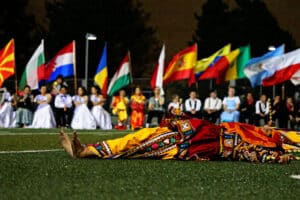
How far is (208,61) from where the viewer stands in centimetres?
3130

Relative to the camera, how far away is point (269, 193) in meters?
5.48

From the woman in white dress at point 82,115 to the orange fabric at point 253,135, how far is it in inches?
726

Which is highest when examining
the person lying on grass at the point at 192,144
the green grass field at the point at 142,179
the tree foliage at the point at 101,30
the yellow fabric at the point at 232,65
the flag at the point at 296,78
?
the tree foliage at the point at 101,30

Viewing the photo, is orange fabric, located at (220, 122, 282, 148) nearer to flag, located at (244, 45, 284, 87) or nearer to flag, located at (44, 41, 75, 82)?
flag, located at (244, 45, 284, 87)

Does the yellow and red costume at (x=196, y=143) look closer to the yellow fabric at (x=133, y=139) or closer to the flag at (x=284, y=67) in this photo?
the yellow fabric at (x=133, y=139)

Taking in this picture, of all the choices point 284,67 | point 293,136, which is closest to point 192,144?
point 293,136

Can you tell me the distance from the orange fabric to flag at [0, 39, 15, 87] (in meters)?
20.9

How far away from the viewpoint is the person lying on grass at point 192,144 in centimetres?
826

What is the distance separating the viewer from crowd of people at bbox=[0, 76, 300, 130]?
87.8 ft

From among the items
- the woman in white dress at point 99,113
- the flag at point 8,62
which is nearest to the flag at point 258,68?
the woman in white dress at point 99,113

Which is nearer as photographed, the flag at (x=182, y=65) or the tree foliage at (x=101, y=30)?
the flag at (x=182, y=65)

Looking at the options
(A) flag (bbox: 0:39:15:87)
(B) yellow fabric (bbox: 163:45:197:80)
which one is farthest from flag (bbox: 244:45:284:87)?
(A) flag (bbox: 0:39:15:87)

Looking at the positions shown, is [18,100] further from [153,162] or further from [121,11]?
[121,11]

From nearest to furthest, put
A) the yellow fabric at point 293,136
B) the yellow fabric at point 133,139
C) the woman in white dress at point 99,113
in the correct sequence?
the yellow fabric at point 133,139 < the yellow fabric at point 293,136 < the woman in white dress at point 99,113
